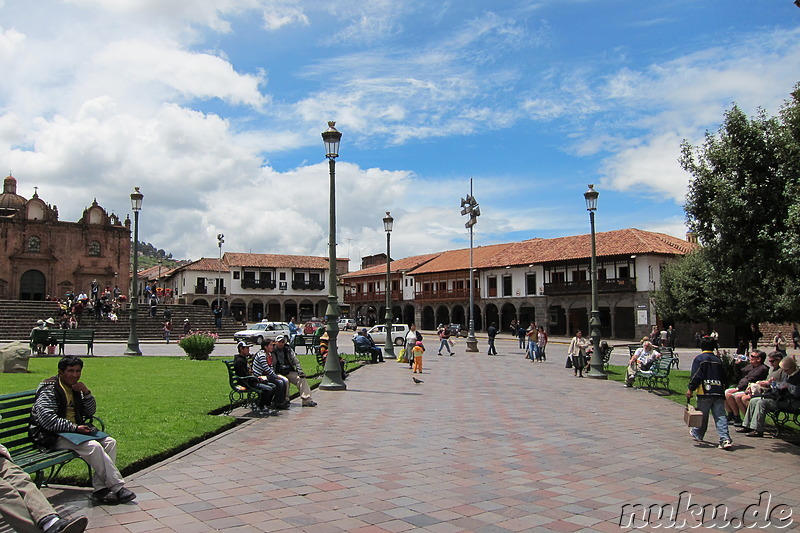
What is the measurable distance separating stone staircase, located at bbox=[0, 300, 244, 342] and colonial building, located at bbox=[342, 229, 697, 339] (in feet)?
74.2

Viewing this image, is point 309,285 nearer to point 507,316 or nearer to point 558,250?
point 507,316

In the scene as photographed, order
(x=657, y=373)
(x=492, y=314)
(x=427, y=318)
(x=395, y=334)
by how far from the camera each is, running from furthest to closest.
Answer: (x=427, y=318) → (x=492, y=314) → (x=395, y=334) → (x=657, y=373)

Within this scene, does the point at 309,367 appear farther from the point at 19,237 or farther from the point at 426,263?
the point at 426,263

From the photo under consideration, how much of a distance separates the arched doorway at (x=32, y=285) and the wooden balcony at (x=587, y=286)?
38.5m

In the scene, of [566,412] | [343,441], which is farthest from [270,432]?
[566,412]

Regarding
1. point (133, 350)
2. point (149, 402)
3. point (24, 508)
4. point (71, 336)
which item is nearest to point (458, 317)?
point (133, 350)

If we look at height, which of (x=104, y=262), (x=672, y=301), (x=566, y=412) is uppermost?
(x=104, y=262)

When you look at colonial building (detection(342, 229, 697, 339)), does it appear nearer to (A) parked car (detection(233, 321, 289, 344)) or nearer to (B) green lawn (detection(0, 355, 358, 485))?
(A) parked car (detection(233, 321, 289, 344))

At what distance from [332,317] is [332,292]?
532mm

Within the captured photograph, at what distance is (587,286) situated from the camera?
44.8 metres

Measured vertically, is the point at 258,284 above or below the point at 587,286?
above

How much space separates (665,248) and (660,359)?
31.6 m

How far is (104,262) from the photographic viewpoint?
158ft

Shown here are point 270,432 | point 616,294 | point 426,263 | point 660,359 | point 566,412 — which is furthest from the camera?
point 426,263
